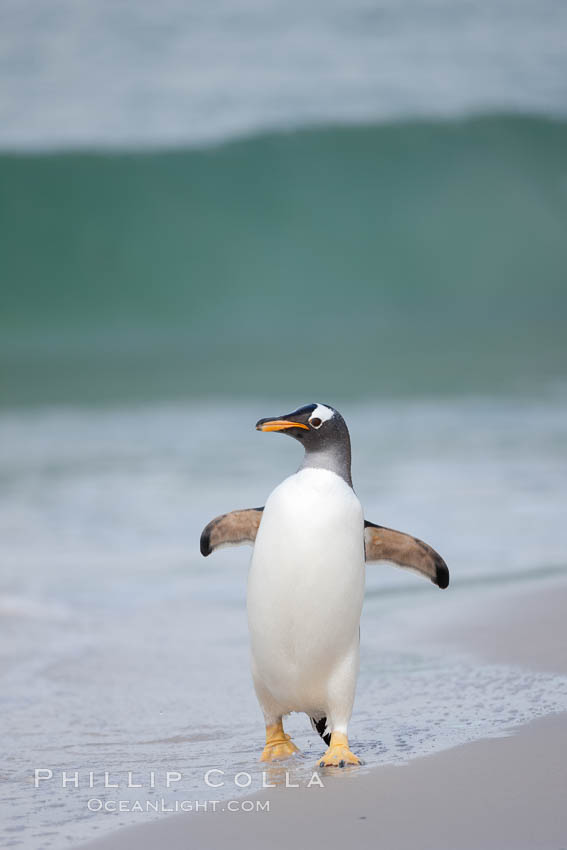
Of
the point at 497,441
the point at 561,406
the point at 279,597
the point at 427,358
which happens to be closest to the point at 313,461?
the point at 279,597

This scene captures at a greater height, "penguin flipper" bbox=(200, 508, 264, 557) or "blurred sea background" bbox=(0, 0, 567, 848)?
"blurred sea background" bbox=(0, 0, 567, 848)

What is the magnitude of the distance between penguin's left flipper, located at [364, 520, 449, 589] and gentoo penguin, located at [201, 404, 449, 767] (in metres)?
0.10

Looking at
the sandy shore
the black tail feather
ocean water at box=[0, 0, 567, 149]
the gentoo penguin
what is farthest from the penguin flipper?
ocean water at box=[0, 0, 567, 149]

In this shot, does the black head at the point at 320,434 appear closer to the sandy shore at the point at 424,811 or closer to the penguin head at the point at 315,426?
the penguin head at the point at 315,426

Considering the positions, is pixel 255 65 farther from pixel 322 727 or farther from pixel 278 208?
pixel 322 727

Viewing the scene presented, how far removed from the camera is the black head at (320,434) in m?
2.46

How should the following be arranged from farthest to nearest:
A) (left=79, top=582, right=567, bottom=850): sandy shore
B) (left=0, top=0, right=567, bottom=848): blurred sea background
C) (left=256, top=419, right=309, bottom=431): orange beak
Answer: (left=0, top=0, right=567, bottom=848): blurred sea background → (left=256, top=419, right=309, bottom=431): orange beak → (left=79, top=582, right=567, bottom=850): sandy shore

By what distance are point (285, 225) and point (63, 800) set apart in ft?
53.4

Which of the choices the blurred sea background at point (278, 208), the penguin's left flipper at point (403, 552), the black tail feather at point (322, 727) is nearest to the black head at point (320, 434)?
the penguin's left flipper at point (403, 552)


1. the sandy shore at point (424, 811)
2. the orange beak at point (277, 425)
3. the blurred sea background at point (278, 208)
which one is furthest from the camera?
the blurred sea background at point (278, 208)

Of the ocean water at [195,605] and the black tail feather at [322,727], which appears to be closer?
the ocean water at [195,605]

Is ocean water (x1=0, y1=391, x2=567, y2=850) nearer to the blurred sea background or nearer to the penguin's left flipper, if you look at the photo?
the penguin's left flipper

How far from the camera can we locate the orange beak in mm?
2396

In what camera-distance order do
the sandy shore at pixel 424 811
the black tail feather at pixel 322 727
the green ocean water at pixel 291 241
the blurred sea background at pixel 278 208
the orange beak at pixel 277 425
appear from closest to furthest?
the sandy shore at pixel 424 811 < the orange beak at pixel 277 425 < the black tail feather at pixel 322 727 < the blurred sea background at pixel 278 208 < the green ocean water at pixel 291 241
